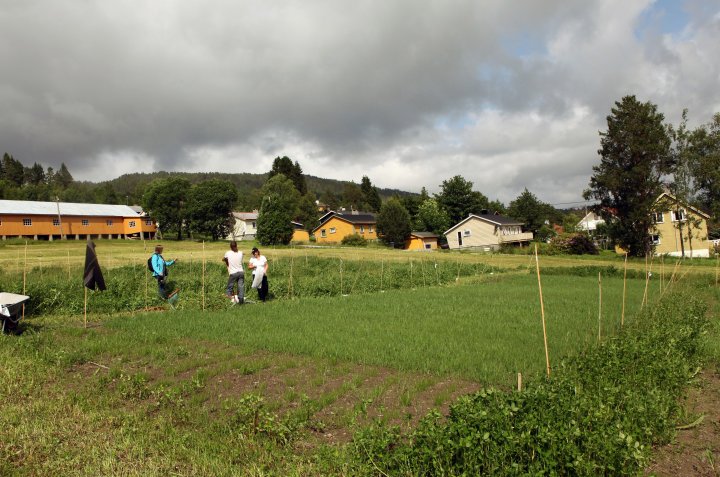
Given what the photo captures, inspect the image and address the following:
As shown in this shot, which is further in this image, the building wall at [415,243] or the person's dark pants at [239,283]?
the building wall at [415,243]

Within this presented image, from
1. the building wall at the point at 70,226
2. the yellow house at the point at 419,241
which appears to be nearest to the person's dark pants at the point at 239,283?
the yellow house at the point at 419,241

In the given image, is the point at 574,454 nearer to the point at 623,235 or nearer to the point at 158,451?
the point at 158,451

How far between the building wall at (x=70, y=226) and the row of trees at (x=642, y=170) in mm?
62928

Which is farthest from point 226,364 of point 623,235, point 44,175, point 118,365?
point 44,175

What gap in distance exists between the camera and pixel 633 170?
130ft

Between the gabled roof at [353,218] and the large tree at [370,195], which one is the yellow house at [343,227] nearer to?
the gabled roof at [353,218]

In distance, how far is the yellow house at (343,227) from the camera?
229 ft

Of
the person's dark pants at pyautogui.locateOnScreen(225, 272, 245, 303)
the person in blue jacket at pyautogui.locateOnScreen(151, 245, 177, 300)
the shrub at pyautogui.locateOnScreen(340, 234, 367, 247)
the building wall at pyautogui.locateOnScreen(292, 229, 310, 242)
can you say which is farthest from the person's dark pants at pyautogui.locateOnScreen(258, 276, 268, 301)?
the building wall at pyautogui.locateOnScreen(292, 229, 310, 242)

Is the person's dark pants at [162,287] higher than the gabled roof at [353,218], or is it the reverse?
the gabled roof at [353,218]

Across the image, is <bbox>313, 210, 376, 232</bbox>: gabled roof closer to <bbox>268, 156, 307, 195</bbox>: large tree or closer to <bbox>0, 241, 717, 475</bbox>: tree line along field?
<bbox>268, 156, 307, 195</bbox>: large tree

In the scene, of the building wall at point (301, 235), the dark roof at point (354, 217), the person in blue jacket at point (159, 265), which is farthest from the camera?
the building wall at point (301, 235)

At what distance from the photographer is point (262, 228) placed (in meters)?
54.4

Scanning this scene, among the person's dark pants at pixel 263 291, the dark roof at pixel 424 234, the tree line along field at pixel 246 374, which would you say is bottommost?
the tree line along field at pixel 246 374

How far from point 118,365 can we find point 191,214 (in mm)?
62060
